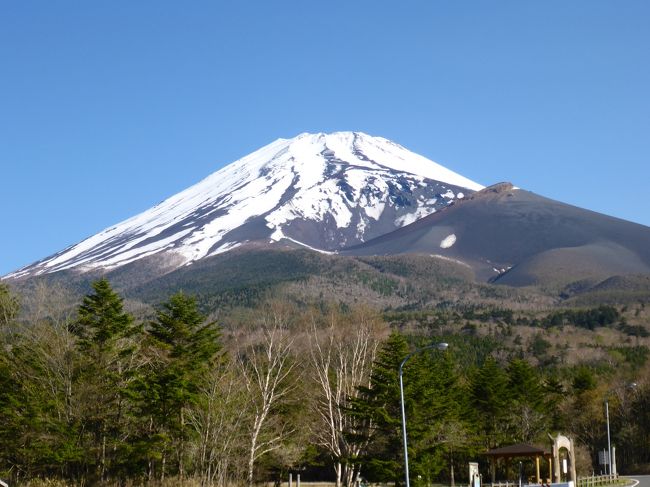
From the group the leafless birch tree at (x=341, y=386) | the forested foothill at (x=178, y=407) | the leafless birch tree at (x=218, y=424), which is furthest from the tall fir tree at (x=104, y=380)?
the leafless birch tree at (x=341, y=386)

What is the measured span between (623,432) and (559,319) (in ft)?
327

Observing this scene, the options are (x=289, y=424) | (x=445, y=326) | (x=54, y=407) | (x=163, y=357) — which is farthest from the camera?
(x=445, y=326)

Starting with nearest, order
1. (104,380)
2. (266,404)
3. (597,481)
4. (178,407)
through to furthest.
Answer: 1. (104,380)
2. (178,407)
3. (266,404)
4. (597,481)

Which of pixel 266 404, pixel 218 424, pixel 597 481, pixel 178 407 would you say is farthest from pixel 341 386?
pixel 597 481

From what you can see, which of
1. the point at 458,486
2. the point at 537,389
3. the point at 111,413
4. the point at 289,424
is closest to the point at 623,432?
the point at 537,389

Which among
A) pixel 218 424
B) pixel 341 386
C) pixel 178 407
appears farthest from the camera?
pixel 341 386

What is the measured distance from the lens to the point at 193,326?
52000 millimetres

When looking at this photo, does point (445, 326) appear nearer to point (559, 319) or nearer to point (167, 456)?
point (559, 319)

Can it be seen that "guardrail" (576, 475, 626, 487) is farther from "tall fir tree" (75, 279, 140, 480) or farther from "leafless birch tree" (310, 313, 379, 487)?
"tall fir tree" (75, 279, 140, 480)

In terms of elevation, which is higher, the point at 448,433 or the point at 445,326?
the point at 445,326

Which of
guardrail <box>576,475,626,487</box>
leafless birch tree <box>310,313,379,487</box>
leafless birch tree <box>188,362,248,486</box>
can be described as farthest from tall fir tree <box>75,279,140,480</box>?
guardrail <box>576,475,626,487</box>

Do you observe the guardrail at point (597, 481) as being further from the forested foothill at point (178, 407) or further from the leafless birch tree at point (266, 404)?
the leafless birch tree at point (266, 404)

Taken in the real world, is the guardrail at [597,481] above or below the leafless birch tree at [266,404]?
below

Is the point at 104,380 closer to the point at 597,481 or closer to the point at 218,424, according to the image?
the point at 218,424
